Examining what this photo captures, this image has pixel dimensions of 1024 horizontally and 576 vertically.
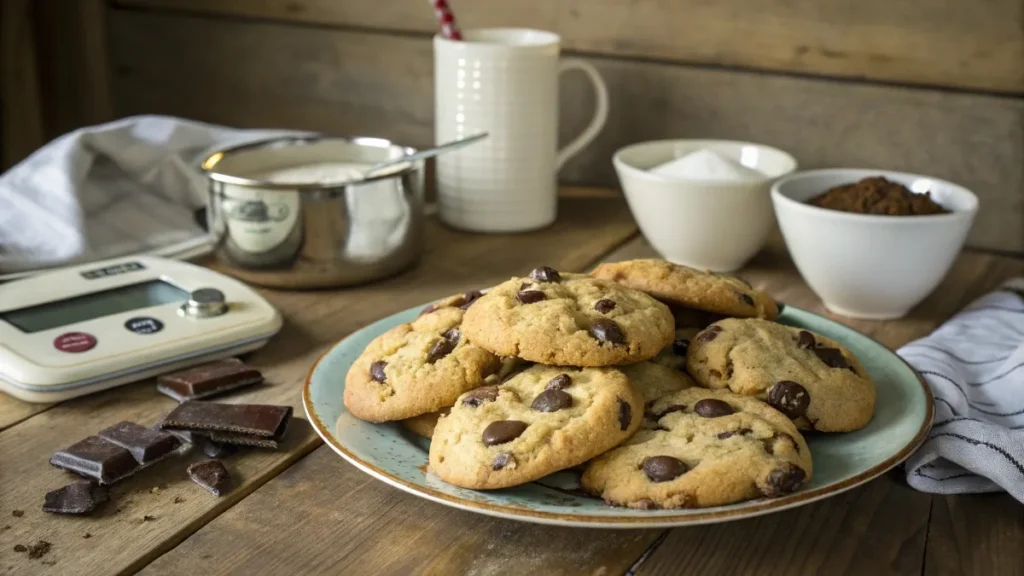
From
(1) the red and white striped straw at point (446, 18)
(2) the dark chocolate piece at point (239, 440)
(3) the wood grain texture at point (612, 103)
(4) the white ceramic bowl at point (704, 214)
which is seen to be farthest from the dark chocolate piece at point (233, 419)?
(3) the wood grain texture at point (612, 103)

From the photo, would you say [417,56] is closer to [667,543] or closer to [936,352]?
[936,352]

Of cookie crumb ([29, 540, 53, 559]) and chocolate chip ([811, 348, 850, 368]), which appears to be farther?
chocolate chip ([811, 348, 850, 368])

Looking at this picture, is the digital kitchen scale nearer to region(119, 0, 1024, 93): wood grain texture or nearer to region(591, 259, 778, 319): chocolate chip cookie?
region(591, 259, 778, 319): chocolate chip cookie

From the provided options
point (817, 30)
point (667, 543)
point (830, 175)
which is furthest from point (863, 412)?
point (817, 30)

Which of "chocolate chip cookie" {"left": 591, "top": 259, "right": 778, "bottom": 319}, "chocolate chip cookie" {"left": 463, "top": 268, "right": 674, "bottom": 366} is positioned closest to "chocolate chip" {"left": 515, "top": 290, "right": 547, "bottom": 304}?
"chocolate chip cookie" {"left": 463, "top": 268, "right": 674, "bottom": 366}

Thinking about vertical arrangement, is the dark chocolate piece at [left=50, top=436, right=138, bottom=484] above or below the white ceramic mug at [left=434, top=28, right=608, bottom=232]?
below

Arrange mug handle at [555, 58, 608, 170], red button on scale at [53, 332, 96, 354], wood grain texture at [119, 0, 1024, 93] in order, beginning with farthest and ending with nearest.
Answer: mug handle at [555, 58, 608, 170] < wood grain texture at [119, 0, 1024, 93] < red button on scale at [53, 332, 96, 354]
